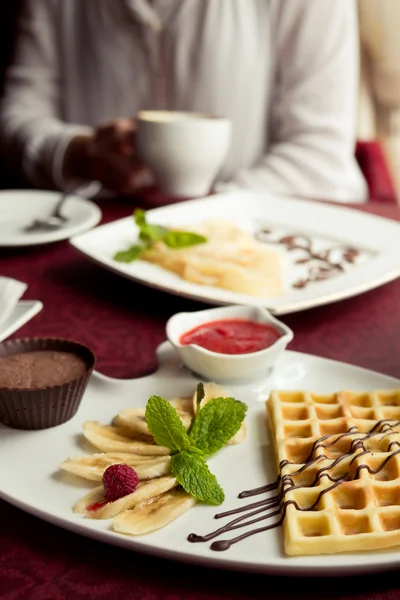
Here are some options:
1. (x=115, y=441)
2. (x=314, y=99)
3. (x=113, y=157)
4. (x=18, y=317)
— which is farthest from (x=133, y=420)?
(x=314, y=99)

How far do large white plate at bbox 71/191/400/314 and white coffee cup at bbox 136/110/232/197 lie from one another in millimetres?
129

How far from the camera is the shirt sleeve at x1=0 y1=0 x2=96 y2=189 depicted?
10.1 feet

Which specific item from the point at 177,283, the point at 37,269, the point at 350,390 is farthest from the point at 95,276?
the point at 350,390

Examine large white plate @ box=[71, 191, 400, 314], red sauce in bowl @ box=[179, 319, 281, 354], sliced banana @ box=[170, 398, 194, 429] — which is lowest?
large white plate @ box=[71, 191, 400, 314]

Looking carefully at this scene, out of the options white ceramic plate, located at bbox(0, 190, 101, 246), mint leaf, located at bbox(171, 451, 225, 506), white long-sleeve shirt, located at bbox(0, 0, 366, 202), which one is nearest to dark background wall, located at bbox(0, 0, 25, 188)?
white long-sleeve shirt, located at bbox(0, 0, 366, 202)

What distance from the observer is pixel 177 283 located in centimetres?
158

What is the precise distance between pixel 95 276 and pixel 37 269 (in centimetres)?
15

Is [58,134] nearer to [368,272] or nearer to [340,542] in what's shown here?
[368,272]

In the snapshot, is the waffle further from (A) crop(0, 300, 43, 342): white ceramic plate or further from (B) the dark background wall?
(B) the dark background wall

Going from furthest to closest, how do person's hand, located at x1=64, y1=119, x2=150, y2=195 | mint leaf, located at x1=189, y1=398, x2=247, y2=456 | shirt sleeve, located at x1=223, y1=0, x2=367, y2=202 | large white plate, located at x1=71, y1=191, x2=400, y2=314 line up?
shirt sleeve, located at x1=223, y1=0, x2=367, y2=202 < person's hand, located at x1=64, y1=119, x2=150, y2=195 < large white plate, located at x1=71, y1=191, x2=400, y2=314 < mint leaf, located at x1=189, y1=398, x2=247, y2=456

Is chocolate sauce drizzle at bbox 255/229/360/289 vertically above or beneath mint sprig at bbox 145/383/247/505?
beneath

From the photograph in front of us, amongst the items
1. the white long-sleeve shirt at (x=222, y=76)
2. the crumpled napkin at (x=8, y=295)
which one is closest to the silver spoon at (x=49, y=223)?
the crumpled napkin at (x=8, y=295)

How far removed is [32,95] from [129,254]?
6.66 ft

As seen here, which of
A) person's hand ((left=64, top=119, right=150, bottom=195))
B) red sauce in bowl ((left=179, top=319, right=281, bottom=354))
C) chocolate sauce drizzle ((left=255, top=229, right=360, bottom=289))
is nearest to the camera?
red sauce in bowl ((left=179, top=319, right=281, bottom=354))
